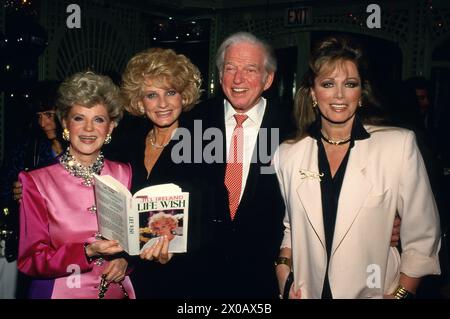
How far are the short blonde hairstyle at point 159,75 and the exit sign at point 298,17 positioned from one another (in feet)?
18.4

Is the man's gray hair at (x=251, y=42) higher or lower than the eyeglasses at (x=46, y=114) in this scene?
higher

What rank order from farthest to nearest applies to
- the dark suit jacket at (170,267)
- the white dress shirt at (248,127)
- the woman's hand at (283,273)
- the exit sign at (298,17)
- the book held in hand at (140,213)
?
the exit sign at (298,17), the white dress shirt at (248,127), the dark suit jacket at (170,267), the woman's hand at (283,273), the book held in hand at (140,213)

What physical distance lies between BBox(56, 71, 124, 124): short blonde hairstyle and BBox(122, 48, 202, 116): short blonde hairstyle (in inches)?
11.5

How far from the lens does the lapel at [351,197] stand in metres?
1.94

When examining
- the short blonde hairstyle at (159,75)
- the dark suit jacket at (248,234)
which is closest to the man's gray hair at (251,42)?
the short blonde hairstyle at (159,75)

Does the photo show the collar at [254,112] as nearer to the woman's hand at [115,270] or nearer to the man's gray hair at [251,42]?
the man's gray hair at [251,42]

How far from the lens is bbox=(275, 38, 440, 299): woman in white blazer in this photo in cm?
193

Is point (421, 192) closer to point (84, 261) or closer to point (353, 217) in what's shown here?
point (353, 217)

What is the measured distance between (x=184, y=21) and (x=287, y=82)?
2448 millimetres

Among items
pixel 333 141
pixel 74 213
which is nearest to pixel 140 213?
pixel 74 213

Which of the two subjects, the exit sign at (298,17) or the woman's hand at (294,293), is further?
the exit sign at (298,17)

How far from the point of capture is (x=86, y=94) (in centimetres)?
212

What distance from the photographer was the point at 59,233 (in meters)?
2.03
